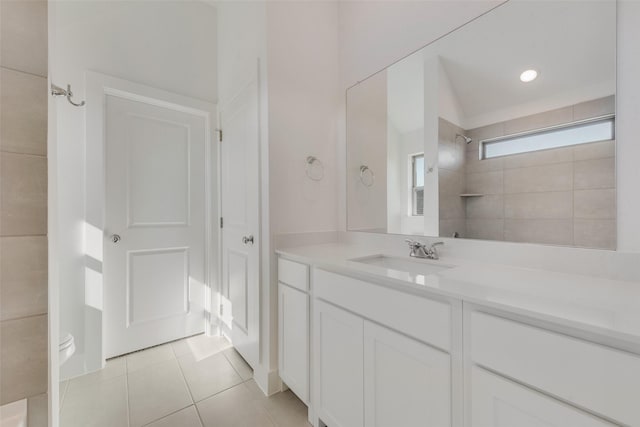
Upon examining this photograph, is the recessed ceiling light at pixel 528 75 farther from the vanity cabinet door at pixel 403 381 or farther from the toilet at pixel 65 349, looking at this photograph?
the toilet at pixel 65 349

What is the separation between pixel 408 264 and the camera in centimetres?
134

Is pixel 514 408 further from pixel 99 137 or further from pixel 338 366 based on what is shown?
pixel 99 137

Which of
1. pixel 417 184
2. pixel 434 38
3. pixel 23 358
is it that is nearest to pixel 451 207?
pixel 417 184

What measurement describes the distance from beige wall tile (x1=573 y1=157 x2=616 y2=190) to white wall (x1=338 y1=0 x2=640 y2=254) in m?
0.02

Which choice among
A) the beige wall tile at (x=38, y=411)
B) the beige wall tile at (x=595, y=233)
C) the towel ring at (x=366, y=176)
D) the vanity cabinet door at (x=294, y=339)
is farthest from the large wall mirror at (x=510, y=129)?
the beige wall tile at (x=38, y=411)

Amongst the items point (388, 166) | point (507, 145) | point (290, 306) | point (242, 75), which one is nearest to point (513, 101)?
point (507, 145)

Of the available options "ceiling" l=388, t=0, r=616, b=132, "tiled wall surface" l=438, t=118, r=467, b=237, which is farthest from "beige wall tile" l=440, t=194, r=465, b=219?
"ceiling" l=388, t=0, r=616, b=132

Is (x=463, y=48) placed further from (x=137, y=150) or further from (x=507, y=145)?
(x=137, y=150)

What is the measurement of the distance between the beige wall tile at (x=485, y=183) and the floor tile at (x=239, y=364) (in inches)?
71.6

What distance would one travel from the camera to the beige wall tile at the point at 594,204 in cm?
90

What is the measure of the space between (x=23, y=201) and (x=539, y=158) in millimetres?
1887

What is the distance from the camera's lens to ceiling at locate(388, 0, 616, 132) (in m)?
0.92

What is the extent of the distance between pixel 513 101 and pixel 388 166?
70 cm

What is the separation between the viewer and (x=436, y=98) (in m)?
1.38
